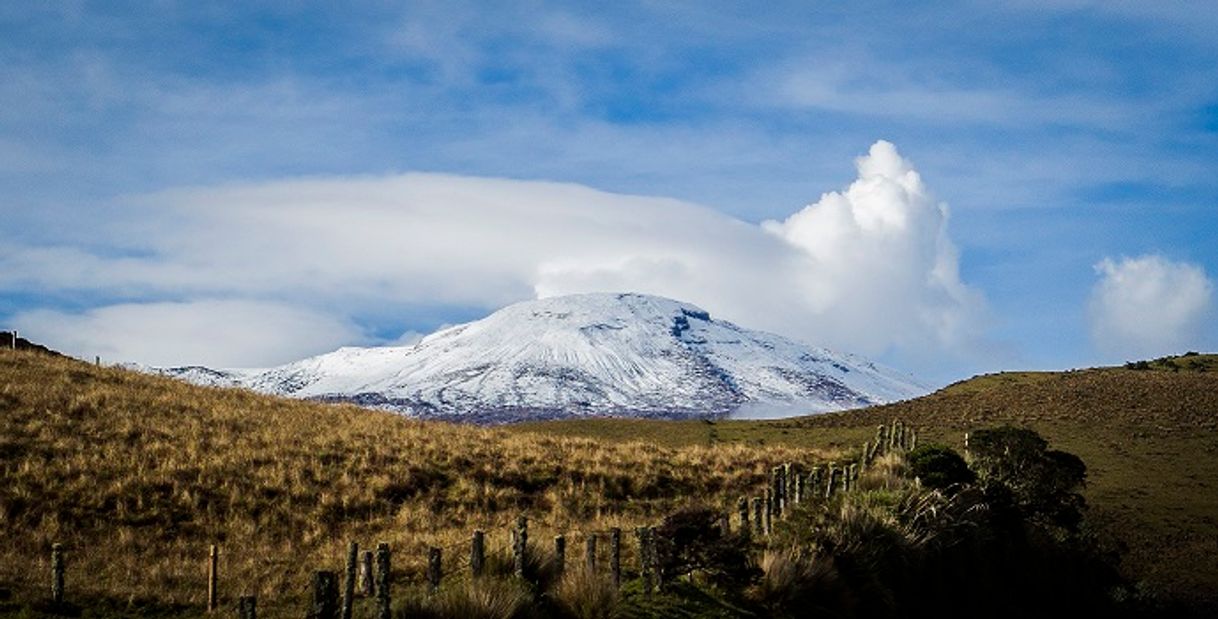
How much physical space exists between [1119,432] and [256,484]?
75440 millimetres

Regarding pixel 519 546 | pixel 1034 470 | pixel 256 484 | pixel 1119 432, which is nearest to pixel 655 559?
pixel 519 546

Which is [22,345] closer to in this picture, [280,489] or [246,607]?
[280,489]

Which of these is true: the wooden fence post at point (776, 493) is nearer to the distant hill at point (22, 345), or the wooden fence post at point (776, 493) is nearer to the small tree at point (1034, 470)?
the small tree at point (1034, 470)

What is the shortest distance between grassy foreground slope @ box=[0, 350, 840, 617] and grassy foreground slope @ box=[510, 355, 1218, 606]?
13.2 meters

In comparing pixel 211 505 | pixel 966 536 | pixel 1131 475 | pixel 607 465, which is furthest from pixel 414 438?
pixel 1131 475

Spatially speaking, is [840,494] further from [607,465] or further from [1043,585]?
[607,465]

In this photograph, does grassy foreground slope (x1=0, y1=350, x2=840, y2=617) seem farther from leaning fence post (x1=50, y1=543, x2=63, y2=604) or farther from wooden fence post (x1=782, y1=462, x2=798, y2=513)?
wooden fence post (x1=782, y1=462, x2=798, y2=513)

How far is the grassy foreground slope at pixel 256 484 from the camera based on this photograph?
22906mm

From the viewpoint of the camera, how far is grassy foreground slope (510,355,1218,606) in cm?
5931

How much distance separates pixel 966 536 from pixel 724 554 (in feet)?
36.1

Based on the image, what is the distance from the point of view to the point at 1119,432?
87188 millimetres

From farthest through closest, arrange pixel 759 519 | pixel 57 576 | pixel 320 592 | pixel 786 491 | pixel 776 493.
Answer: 1. pixel 786 491
2. pixel 776 493
3. pixel 759 519
4. pixel 57 576
5. pixel 320 592

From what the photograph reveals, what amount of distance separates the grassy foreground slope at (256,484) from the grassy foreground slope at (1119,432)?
43.4 feet

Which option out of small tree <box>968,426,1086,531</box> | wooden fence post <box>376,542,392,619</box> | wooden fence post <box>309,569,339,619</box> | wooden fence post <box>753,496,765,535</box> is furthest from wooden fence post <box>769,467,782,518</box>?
small tree <box>968,426,1086,531</box>
